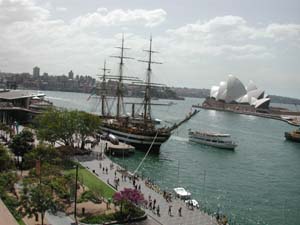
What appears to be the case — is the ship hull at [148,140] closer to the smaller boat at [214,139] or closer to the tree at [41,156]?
the smaller boat at [214,139]

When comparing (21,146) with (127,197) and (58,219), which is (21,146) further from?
(127,197)

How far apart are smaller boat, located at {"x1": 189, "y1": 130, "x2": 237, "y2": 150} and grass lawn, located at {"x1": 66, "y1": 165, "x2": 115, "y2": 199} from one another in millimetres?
35201

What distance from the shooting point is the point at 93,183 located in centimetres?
3291

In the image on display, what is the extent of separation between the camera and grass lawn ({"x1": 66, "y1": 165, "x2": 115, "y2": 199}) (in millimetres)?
30172

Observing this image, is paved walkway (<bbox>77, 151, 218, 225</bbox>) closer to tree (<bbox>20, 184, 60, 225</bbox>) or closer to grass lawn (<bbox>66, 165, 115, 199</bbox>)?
grass lawn (<bbox>66, 165, 115, 199</bbox>)

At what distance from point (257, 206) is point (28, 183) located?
61.9 feet

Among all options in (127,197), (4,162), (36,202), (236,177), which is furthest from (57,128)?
(36,202)

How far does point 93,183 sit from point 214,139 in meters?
39.2

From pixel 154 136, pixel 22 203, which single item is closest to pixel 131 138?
pixel 154 136

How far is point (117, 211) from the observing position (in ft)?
83.7

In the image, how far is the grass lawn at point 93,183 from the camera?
30.2 meters

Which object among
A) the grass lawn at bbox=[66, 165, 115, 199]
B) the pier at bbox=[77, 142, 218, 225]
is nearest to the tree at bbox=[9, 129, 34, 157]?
the grass lawn at bbox=[66, 165, 115, 199]

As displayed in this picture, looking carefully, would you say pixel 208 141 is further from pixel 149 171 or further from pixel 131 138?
pixel 149 171

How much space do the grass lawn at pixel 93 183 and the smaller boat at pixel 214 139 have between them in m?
35.2
